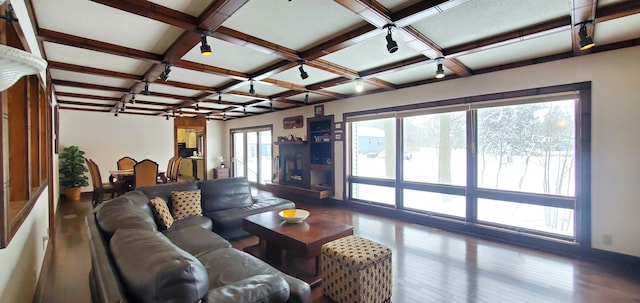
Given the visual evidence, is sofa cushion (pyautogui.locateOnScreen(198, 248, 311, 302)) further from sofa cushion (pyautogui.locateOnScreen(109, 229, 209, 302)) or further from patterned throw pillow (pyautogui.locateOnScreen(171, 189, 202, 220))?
patterned throw pillow (pyautogui.locateOnScreen(171, 189, 202, 220))

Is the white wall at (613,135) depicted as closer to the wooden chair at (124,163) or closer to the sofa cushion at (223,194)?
the sofa cushion at (223,194)

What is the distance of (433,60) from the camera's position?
3385 mm

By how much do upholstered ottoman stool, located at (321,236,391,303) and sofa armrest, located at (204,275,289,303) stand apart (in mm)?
809

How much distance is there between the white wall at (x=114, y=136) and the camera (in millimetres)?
7340

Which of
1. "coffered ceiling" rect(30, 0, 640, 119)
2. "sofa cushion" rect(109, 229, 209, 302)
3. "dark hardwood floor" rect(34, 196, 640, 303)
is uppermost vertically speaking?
"coffered ceiling" rect(30, 0, 640, 119)

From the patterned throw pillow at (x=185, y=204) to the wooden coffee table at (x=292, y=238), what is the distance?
0.83 metres

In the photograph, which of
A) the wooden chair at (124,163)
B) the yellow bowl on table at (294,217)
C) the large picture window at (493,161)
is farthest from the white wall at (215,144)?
the yellow bowl on table at (294,217)

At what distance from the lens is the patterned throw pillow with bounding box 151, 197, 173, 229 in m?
3.17

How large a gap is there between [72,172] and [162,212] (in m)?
5.60

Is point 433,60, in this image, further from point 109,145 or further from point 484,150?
point 109,145

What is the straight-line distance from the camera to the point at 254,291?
1.47m

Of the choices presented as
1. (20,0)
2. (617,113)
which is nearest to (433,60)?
(617,113)

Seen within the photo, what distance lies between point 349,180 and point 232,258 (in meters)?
3.97

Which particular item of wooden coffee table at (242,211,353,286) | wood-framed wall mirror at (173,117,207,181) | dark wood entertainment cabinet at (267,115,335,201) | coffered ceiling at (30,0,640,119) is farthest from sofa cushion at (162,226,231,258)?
wood-framed wall mirror at (173,117,207,181)
